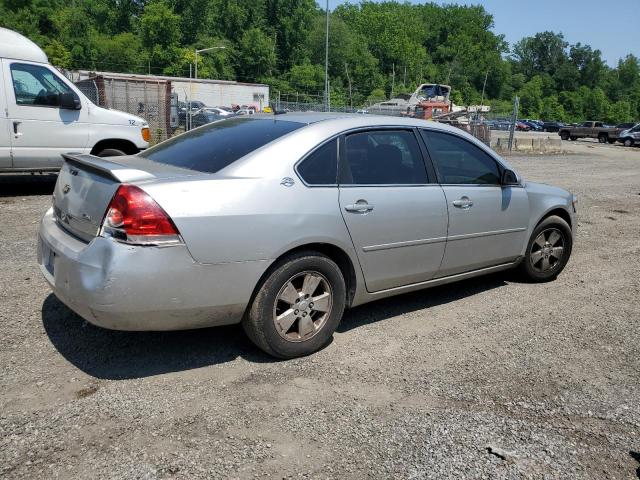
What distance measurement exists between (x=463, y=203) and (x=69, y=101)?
21.3ft

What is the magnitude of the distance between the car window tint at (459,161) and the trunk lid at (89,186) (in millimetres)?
2041

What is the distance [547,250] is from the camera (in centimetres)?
571

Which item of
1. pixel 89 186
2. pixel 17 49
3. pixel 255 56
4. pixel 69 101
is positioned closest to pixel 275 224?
pixel 89 186

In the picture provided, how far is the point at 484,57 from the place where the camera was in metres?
140

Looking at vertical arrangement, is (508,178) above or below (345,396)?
above

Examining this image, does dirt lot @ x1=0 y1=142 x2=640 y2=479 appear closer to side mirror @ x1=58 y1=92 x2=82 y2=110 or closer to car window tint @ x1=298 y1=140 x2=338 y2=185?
car window tint @ x1=298 y1=140 x2=338 y2=185

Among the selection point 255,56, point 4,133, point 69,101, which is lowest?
point 4,133

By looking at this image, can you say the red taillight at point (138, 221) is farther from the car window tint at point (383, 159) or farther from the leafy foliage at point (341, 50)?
the leafy foliage at point (341, 50)

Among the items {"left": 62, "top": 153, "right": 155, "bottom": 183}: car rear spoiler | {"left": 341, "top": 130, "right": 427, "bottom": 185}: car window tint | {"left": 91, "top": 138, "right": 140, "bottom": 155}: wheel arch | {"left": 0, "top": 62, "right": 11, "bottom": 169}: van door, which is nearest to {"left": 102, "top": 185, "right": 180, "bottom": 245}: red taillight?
{"left": 62, "top": 153, "right": 155, "bottom": 183}: car rear spoiler

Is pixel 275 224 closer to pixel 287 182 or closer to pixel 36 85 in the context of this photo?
pixel 287 182

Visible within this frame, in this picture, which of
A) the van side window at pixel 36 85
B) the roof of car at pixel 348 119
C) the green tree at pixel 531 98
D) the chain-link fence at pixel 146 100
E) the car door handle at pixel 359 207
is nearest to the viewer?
the car door handle at pixel 359 207

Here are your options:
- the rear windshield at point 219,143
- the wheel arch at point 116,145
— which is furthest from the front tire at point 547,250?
the wheel arch at point 116,145

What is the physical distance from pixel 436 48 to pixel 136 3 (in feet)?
252

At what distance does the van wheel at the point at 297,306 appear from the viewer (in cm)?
362
